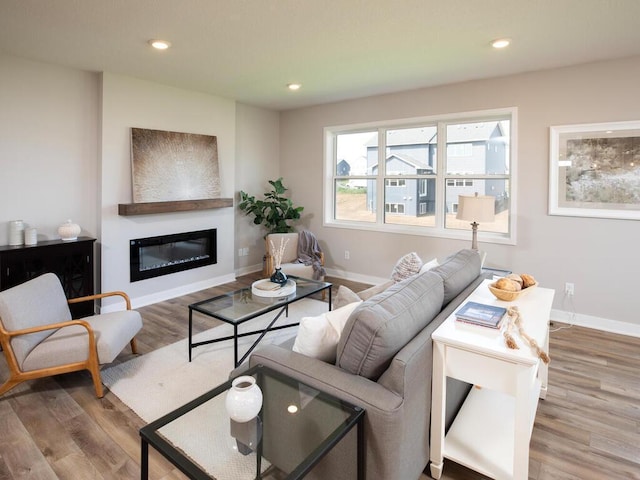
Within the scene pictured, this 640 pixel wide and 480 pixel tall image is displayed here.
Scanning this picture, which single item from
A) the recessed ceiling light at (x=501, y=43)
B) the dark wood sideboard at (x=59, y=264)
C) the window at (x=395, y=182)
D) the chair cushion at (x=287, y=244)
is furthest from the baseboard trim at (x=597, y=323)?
the dark wood sideboard at (x=59, y=264)

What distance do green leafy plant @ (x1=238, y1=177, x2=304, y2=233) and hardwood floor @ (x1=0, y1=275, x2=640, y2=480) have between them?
2.93 m

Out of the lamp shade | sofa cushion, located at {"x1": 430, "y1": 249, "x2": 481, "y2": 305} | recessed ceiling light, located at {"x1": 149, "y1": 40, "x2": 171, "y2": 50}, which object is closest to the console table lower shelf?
sofa cushion, located at {"x1": 430, "y1": 249, "x2": 481, "y2": 305}

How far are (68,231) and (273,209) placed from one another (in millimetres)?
2661

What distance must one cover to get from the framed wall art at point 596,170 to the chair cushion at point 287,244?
10.2 feet

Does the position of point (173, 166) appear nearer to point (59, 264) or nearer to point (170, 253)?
point (170, 253)

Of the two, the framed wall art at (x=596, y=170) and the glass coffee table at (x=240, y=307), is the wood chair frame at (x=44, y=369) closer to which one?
the glass coffee table at (x=240, y=307)

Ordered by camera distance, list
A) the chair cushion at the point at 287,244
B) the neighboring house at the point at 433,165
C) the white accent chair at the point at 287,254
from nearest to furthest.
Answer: the neighboring house at the point at 433,165
the white accent chair at the point at 287,254
the chair cushion at the point at 287,244

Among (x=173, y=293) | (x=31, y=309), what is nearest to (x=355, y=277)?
(x=173, y=293)

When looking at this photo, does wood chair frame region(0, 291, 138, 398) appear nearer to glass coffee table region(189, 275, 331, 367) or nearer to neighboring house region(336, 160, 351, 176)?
glass coffee table region(189, 275, 331, 367)

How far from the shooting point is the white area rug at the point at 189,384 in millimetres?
1430

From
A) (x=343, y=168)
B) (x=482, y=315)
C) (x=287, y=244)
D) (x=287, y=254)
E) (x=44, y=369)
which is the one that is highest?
(x=343, y=168)

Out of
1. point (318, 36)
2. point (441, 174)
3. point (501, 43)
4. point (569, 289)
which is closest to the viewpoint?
point (318, 36)

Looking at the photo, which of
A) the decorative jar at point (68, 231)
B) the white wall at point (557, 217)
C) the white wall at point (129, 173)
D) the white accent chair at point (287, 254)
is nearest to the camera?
the white wall at point (557, 217)

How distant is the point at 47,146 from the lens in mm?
3842
